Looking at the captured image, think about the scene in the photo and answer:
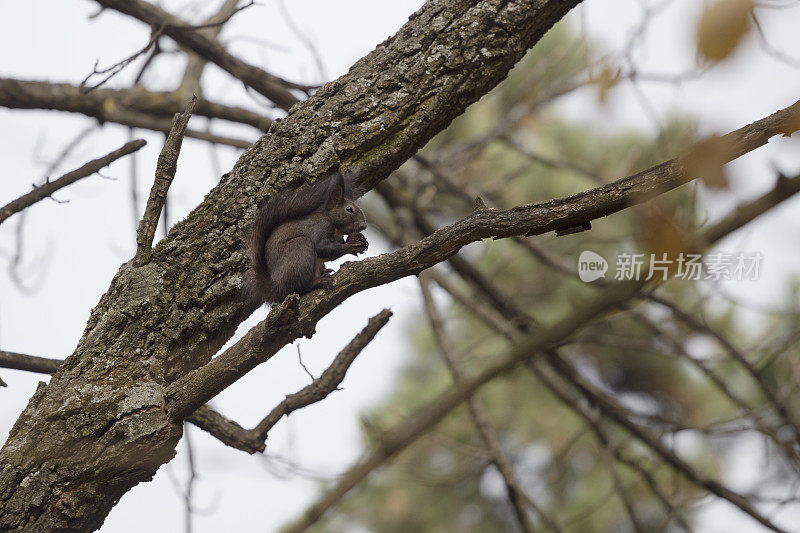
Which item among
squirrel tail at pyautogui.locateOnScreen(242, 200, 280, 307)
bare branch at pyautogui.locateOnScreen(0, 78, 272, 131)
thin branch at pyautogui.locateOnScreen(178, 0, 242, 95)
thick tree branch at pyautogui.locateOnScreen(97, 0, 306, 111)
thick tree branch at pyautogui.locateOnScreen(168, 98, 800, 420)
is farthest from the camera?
thin branch at pyautogui.locateOnScreen(178, 0, 242, 95)

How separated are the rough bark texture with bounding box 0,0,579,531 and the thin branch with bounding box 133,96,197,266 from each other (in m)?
0.09

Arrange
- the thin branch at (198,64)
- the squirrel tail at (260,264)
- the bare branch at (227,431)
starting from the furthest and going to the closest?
1. the thin branch at (198,64)
2. the bare branch at (227,431)
3. the squirrel tail at (260,264)

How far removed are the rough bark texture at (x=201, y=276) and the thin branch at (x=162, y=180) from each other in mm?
93

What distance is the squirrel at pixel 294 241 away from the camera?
2.04 metres

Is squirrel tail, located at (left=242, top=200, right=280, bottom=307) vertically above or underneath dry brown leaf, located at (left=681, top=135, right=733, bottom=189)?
above

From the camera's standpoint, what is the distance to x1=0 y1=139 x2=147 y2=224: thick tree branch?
220cm

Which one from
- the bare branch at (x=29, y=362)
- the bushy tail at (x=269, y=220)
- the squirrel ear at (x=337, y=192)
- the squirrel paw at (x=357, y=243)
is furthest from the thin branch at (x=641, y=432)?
the bare branch at (x=29, y=362)

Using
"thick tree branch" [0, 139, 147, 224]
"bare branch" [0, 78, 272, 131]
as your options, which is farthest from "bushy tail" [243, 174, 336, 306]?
"bare branch" [0, 78, 272, 131]

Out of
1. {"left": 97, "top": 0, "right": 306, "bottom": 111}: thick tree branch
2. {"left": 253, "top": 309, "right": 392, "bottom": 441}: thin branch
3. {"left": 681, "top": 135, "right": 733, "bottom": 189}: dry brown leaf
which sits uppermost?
{"left": 97, "top": 0, "right": 306, "bottom": 111}: thick tree branch

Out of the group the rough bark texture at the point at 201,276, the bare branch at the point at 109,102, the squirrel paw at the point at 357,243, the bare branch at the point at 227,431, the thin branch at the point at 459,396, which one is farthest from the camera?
the bare branch at the point at 109,102

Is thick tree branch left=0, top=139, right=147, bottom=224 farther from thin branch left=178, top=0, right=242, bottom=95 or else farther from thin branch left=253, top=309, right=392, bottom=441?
thin branch left=178, top=0, right=242, bottom=95

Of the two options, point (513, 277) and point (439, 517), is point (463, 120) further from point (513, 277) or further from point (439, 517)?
point (439, 517)

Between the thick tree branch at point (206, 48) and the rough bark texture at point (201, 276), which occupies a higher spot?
the thick tree branch at point (206, 48)

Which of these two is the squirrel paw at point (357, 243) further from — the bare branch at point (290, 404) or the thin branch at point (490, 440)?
the thin branch at point (490, 440)
